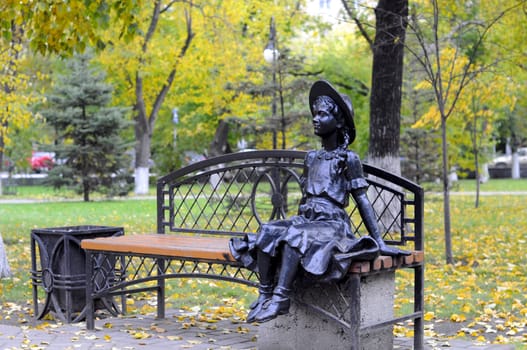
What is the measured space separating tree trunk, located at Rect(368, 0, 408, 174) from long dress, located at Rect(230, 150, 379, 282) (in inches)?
252

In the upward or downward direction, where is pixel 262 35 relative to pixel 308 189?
upward

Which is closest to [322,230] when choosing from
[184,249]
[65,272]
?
[184,249]

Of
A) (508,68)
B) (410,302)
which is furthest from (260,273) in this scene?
(508,68)

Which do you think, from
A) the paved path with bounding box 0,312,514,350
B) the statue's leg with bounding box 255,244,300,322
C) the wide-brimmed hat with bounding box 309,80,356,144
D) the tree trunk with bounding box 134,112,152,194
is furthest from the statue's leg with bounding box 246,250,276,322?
the tree trunk with bounding box 134,112,152,194

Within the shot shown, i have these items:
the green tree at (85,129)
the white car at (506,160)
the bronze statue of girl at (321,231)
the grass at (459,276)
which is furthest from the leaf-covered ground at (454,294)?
the white car at (506,160)

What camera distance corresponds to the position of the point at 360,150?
87.6 ft

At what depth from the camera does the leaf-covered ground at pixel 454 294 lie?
643 centimetres

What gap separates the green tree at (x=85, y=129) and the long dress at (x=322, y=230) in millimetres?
19880

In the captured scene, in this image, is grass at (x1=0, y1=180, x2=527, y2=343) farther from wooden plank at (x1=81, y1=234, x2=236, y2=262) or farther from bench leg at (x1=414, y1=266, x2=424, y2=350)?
wooden plank at (x1=81, y1=234, x2=236, y2=262)

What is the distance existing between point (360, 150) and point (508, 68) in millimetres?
11095

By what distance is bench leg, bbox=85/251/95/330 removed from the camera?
6.50 m

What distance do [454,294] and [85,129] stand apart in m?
18.4

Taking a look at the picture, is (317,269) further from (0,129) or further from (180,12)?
(180,12)

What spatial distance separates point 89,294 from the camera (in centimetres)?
656
